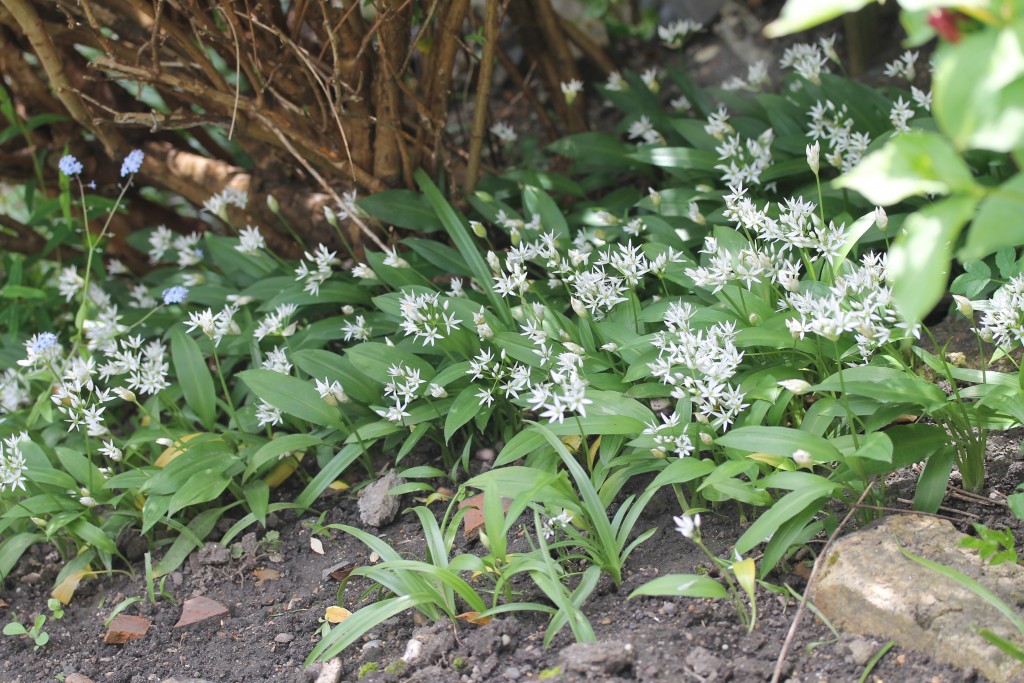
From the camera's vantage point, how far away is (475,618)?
2.26 metres

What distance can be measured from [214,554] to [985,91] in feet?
8.02

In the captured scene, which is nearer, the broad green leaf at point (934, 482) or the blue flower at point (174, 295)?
the broad green leaf at point (934, 482)

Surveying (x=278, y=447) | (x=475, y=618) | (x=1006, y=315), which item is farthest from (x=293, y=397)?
(x=1006, y=315)

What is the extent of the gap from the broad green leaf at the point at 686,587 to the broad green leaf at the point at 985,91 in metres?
1.16

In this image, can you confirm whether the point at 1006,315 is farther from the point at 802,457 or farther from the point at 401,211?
the point at 401,211

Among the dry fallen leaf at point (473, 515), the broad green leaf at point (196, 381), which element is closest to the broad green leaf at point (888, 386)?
the dry fallen leaf at point (473, 515)

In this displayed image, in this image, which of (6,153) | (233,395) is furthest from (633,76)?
(6,153)

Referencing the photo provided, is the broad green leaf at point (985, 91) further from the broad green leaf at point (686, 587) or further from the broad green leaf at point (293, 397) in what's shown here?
the broad green leaf at point (293, 397)

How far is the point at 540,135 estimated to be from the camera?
15.6 ft

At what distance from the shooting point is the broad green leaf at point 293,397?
302 centimetres

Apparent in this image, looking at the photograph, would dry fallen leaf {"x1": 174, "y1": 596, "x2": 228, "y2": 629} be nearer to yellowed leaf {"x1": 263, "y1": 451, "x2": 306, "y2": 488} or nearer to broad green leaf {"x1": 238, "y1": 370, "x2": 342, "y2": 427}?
yellowed leaf {"x1": 263, "y1": 451, "x2": 306, "y2": 488}

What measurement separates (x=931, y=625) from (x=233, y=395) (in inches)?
97.6

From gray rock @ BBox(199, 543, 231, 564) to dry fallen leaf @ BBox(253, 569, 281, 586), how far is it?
0.11 meters

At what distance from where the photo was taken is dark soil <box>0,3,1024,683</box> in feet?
6.61
